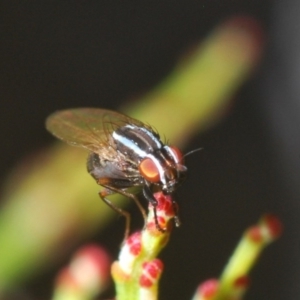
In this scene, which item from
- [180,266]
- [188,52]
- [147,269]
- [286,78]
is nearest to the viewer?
[147,269]

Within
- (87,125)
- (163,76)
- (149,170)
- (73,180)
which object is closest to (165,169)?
(149,170)

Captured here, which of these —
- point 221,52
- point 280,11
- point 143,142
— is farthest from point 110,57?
point 143,142

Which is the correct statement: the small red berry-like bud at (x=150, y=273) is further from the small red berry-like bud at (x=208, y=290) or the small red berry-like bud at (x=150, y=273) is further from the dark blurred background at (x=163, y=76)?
the dark blurred background at (x=163, y=76)

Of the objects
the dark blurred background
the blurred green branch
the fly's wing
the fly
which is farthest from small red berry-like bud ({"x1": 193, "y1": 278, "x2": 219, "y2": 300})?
the dark blurred background

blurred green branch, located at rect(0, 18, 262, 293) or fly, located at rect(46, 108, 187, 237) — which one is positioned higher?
fly, located at rect(46, 108, 187, 237)

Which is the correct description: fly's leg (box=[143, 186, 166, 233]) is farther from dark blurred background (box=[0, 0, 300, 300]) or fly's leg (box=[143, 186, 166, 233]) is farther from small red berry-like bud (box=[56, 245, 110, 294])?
dark blurred background (box=[0, 0, 300, 300])

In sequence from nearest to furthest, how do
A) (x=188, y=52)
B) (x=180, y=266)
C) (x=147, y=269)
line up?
(x=147, y=269) → (x=180, y=266) → (x=188, y=52)

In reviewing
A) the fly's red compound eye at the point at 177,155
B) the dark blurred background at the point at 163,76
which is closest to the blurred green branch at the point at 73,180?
the dark blurred background at the point at 163,76

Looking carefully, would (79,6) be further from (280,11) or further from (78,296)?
(78,296)
